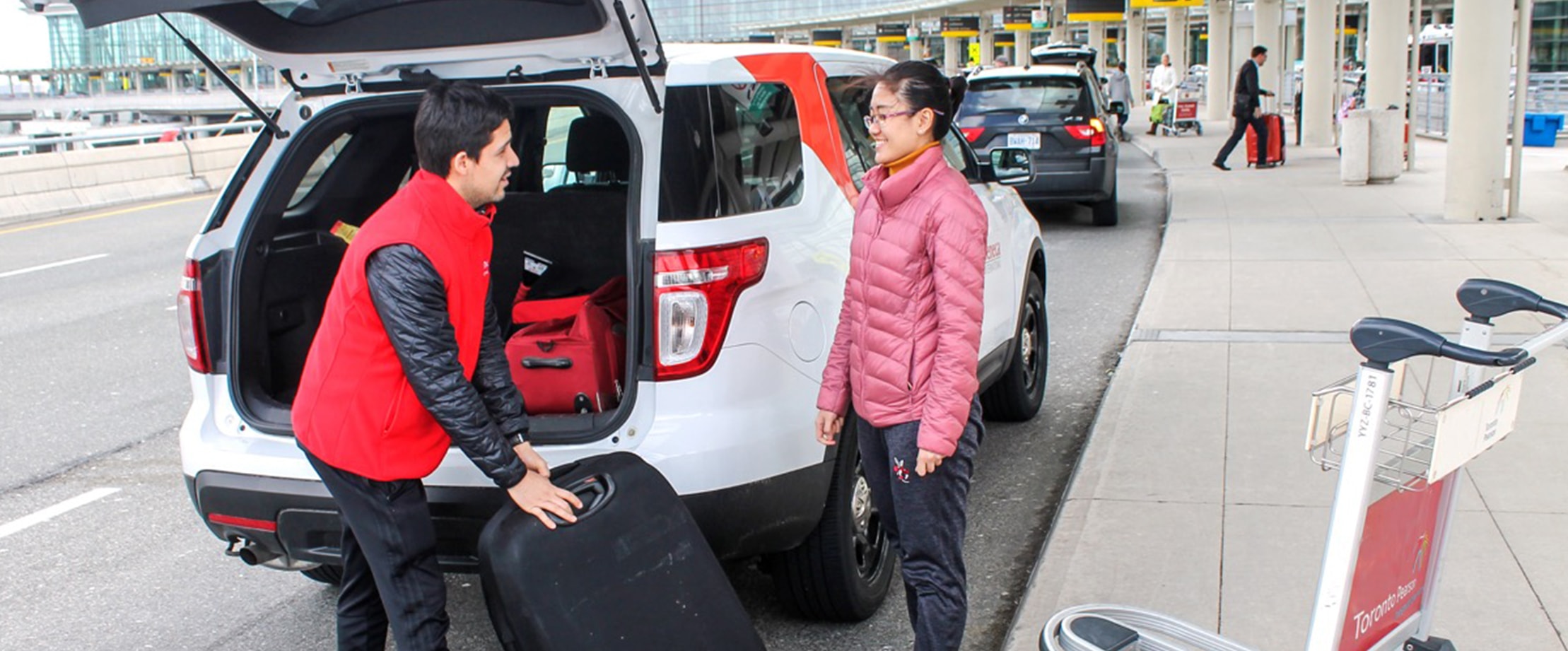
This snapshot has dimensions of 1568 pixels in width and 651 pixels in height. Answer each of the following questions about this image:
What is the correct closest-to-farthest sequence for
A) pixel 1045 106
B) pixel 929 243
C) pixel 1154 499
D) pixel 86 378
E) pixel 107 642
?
pixel 929 243, pixel 107 642, pixel 1154 499, pixel 86 378, pixel 1045 106

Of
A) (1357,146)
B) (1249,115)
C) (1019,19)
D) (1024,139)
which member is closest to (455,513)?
(1024,139)

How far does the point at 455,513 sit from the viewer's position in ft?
11.5

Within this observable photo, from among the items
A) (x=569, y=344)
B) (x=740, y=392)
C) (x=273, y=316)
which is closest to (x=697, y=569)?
(x=740, y=392)

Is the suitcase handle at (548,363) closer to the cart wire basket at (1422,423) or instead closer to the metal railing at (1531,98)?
the cart wire basket at (1422,423)

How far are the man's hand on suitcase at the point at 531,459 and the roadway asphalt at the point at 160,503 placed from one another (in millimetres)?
1233

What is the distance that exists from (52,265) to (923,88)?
11846mm

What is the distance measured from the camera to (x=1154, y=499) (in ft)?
16.8

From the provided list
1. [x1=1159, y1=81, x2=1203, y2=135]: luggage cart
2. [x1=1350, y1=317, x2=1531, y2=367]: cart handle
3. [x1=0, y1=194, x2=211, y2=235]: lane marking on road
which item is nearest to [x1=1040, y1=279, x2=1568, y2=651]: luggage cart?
[x1=1350, y1=317, x2=1531, y2=367]: cart handle

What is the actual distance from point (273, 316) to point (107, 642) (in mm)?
1219

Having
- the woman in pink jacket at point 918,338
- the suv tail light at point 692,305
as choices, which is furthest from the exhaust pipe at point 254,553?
the woman in pink jacket at point 918,338

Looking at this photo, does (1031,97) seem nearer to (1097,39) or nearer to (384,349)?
(384,349)

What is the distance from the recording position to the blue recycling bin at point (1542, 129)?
2250cm

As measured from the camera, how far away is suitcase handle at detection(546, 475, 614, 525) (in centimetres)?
318

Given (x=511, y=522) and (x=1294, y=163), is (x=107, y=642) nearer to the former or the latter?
(x=511, y=522)
